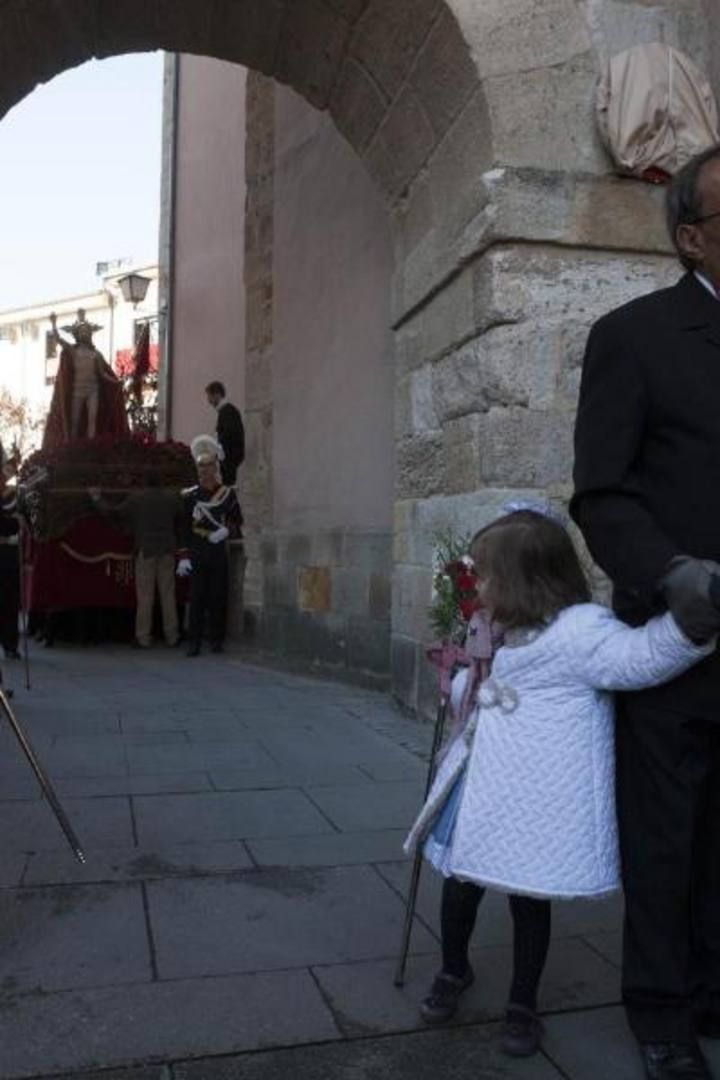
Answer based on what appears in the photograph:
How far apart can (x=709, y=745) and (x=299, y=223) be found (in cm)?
740

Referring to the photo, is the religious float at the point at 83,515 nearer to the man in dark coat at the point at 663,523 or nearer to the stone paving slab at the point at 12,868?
the stone paving slab at the point at 12,868

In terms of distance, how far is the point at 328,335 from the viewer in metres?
8.25

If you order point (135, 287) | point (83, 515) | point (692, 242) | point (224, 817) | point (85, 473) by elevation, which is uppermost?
point (135, 287)

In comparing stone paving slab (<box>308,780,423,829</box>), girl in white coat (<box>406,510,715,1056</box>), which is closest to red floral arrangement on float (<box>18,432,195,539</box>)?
stone paving slab (<box>308,780,423,829</box>)

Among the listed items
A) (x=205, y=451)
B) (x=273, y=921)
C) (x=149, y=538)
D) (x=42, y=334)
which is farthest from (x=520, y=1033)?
(x=42, y=334)

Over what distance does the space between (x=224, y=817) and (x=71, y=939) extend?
121 centimetres

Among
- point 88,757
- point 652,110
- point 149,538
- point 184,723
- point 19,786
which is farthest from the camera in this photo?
point 149,538

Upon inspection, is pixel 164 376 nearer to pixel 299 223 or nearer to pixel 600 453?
pixel 299 223

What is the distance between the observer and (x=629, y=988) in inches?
90.9

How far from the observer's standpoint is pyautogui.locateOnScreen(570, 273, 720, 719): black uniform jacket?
7.37ft

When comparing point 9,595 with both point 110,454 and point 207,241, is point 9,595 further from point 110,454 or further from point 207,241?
point 207,241

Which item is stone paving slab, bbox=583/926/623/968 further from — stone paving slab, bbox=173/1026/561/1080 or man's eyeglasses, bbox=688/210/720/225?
man's eyeglasses, bbox=688/210/720/225

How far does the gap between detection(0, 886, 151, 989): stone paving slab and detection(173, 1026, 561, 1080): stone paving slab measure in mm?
485

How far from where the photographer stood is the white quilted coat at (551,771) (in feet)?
7.53
